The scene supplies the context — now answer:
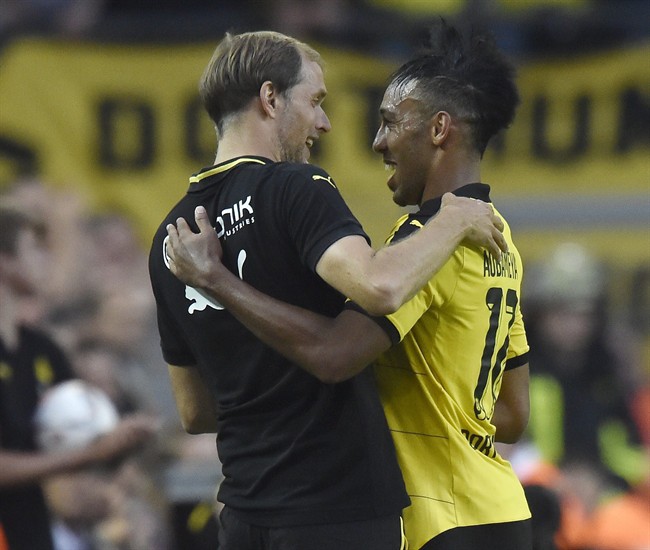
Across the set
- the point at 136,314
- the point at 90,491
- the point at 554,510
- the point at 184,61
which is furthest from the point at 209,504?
the point at 184,61

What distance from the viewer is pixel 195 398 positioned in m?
3.75

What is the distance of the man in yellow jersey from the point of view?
127 inches

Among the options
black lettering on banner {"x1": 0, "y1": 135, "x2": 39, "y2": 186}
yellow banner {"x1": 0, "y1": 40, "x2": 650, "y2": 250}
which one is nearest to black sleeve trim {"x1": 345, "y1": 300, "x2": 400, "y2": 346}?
yellow banner {"x1": 0, "y1": 40, "x2": 650, "y2": 250}

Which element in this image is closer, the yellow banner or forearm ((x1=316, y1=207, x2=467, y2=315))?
forearm ((x1=316, y1=207, x2=467, y2=315))

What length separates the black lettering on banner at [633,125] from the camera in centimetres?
820

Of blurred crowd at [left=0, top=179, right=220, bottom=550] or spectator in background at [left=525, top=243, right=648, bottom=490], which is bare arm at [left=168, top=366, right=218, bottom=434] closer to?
blurred crowd at [left=0, top=179, right=220, bottom=550]

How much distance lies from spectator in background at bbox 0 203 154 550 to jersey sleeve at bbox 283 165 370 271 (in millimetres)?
2122

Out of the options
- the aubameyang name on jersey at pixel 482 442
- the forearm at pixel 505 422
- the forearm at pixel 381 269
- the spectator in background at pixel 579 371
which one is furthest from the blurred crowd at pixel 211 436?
the forearm at pixel 381 269

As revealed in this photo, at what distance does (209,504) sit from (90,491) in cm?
63

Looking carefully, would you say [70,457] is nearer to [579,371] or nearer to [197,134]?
[197,134]

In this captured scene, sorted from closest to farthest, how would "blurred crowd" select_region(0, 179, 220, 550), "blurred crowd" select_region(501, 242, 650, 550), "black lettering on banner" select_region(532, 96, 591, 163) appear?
"blurred crowd" select_region(0, 179, 220, 550) < "blurred crowd" select_region(501, 242, 650, 550) < "black lettering on banner" select_region(532, 96, 591, 163)

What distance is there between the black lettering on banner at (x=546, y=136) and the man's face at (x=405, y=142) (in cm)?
473

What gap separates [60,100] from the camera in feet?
25.5

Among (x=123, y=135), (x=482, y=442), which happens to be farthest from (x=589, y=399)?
(x=482, y=442)
